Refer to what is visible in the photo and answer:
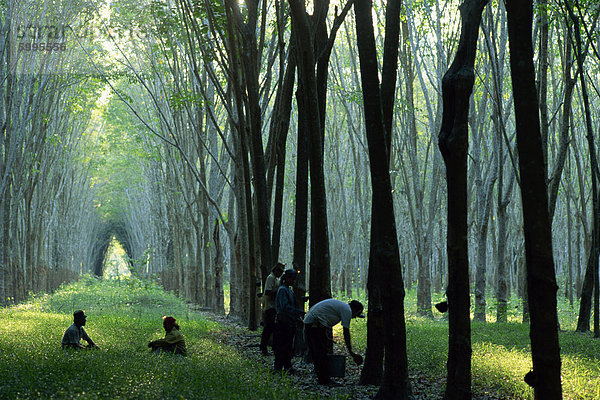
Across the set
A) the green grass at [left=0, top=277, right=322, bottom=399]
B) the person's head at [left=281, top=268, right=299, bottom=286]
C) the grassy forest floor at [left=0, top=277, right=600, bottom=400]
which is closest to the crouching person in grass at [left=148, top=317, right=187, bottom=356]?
the green grass at [left=0, top=277, right=322, bottom=399]

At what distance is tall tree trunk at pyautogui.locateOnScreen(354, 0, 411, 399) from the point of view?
598cm

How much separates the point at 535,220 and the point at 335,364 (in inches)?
138

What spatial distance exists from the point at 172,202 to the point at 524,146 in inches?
877

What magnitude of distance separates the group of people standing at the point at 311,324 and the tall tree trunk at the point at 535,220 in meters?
2.46

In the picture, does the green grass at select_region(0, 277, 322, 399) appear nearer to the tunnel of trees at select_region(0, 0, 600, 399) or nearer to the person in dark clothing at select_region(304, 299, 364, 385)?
the person in dark clothing at select_region(304, 299, 364, 385)

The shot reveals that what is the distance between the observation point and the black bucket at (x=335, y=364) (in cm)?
721

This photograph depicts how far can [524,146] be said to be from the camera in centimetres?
473

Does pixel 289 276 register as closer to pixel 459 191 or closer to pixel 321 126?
pixel 321 126

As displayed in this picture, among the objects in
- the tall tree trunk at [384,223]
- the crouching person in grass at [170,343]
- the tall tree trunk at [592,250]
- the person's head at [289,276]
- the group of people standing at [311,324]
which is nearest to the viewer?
the tall tree trunk at [384,223]

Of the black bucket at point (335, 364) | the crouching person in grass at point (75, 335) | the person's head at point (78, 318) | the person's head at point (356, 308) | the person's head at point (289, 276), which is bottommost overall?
the black bucket at point (335, 364)

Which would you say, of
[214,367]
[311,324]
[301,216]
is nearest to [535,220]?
[311,324]

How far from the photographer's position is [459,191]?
18.6 feet

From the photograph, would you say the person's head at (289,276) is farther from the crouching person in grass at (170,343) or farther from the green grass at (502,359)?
the green grass at (502,359)

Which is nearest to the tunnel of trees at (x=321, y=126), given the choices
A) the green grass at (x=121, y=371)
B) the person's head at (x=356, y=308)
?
the person's head at (x=356, y=308)
